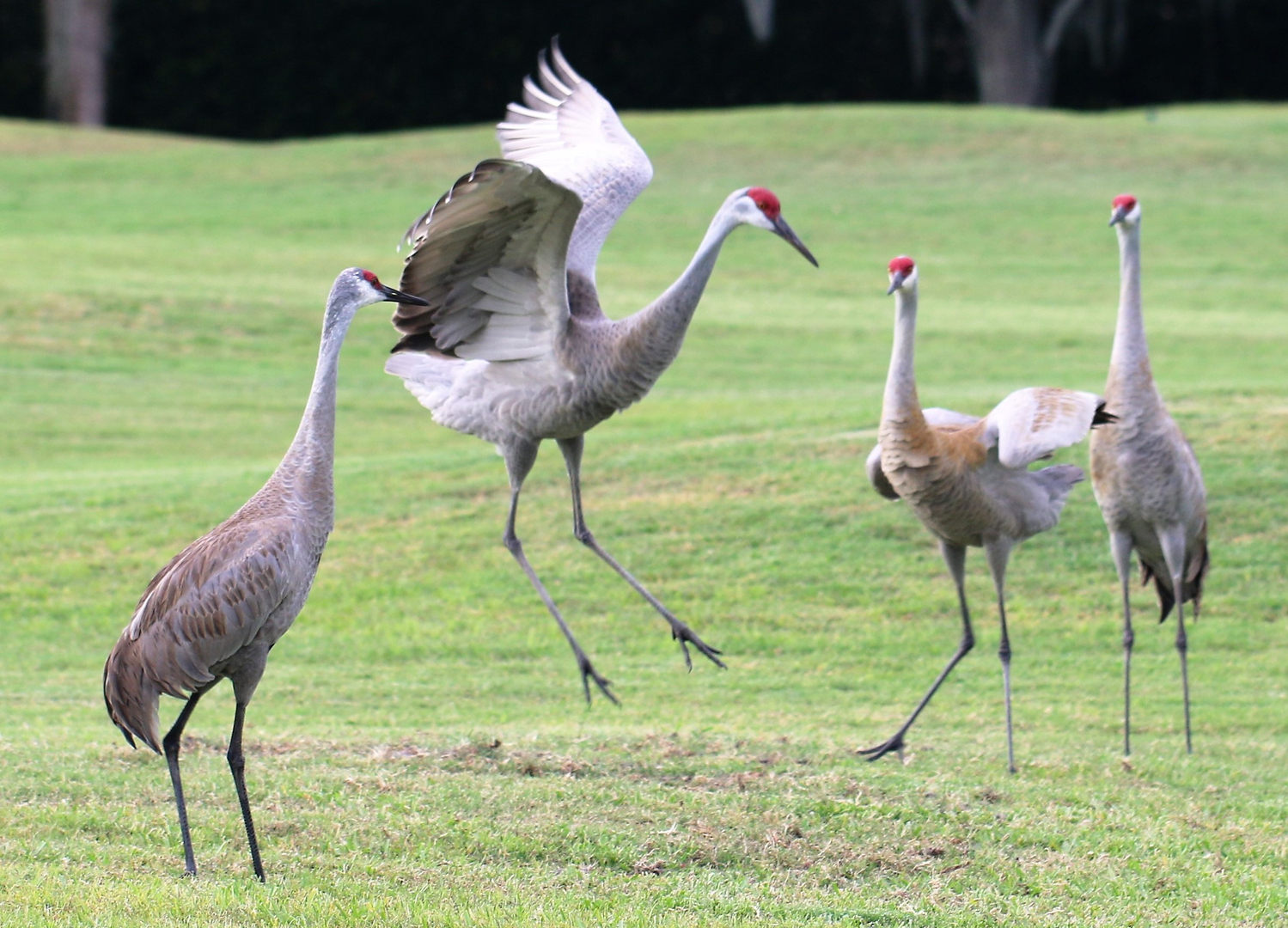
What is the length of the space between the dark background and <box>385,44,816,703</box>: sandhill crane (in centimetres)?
2783

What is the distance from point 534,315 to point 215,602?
2626 millimetres

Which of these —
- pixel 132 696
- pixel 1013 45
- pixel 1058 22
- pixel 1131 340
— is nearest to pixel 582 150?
pixel 1131 340

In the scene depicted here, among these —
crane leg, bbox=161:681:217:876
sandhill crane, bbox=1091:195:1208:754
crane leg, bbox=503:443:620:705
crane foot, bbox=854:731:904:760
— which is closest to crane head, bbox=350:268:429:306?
crane leg, bbox=161:681:217:876

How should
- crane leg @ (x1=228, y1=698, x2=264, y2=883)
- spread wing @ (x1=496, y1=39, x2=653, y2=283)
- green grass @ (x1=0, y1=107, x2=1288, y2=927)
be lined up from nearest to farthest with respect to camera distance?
Result: crane leg @ (x1=228, y1=698, x2=264, y2=883) → green grass @ (x1=0, y1=107, x2=1288, y2=927) → spread wing @ (x1=496, y1=39, x2=653, y2=283)

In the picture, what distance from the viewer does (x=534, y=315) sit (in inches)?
294

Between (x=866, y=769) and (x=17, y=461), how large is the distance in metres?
9.49

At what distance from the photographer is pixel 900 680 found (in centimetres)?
930

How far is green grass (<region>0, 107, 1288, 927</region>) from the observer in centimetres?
568

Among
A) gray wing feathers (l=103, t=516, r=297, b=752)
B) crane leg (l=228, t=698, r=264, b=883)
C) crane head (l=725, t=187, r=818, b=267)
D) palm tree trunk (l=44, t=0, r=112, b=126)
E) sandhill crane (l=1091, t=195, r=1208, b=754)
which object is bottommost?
crane leg (l=228, t=698, r=264, b=883)

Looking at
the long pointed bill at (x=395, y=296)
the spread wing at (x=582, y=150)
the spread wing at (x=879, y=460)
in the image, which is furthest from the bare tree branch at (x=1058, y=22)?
the long pointed bill at (x=395, y=296)

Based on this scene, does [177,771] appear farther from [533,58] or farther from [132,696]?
[533,58]

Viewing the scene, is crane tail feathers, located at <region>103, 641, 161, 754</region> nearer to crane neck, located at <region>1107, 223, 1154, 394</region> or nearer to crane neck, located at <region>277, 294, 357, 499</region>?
crane neck, located at <region>277, 294, 357, 499</region>

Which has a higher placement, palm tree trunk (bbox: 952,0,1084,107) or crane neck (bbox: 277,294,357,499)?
palm tree trunk (bbox: 952,0,1084,107)

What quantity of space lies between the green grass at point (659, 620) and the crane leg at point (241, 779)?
157 mm
